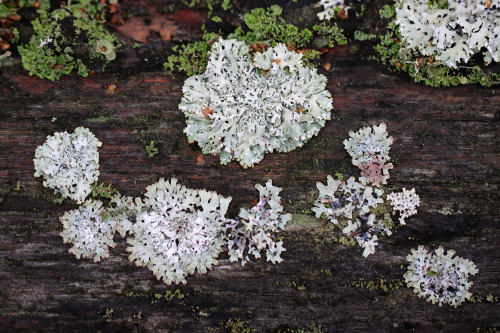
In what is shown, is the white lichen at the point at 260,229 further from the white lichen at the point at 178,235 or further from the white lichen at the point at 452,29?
the white lichen at the point at 452,29

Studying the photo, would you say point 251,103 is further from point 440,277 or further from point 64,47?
point 440,277

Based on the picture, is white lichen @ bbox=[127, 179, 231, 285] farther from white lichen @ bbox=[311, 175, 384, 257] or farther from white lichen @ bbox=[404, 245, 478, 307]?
white lichen @ bbox=[404, 245, 478, 307]

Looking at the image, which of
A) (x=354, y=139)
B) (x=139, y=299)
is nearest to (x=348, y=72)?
(x=354, y=139)

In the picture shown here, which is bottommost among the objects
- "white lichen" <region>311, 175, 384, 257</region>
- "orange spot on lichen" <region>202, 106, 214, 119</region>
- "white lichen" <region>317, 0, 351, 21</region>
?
"white lichen" <region>311, 175, 384, 257</region>

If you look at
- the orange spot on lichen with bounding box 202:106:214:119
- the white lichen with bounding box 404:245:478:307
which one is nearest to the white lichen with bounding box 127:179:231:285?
the orange spot on lichen with bounding box 202:106:214:119

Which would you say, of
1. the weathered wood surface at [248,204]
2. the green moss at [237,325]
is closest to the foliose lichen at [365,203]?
the weathered wood surface at [248,204]

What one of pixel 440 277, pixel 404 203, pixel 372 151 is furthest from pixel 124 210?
pixel 440 277
